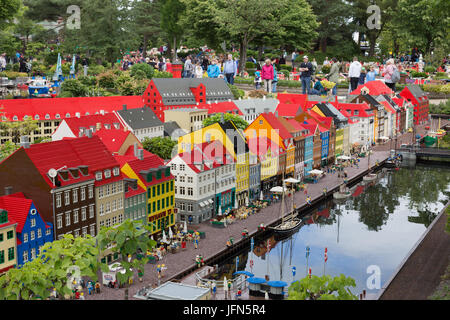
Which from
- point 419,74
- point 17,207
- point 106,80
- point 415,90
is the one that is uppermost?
point 419,74

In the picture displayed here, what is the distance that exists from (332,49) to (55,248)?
123m

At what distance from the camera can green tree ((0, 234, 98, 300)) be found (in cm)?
3853

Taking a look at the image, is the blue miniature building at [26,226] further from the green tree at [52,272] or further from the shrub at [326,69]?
the shrub at [326,69]

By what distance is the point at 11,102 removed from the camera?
300ft

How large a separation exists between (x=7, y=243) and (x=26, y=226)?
2.23 meters

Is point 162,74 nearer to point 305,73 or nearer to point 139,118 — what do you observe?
point 305,73

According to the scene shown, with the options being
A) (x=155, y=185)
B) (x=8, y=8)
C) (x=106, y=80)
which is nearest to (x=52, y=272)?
(x=155, y=185)

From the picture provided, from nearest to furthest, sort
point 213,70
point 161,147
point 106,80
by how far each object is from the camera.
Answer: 1. point 161,147
2. point 213,70
3. point 106,80

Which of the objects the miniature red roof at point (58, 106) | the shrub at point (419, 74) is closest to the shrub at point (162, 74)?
the miniature red roof at point (58, 106)

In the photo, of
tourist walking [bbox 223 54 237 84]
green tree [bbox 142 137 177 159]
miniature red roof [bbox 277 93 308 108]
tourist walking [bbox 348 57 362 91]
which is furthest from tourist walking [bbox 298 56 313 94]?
green tree [bbox 142 137 177 159]

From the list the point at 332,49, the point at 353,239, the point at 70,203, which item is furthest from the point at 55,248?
the point at 332,49

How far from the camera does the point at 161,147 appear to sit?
281ft

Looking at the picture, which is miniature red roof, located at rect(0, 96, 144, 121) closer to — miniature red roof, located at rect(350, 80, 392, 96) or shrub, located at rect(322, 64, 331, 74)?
miniature red roof, located at rect(350, 80, 392, 96)

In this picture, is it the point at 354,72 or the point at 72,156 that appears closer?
the point at 72,156
